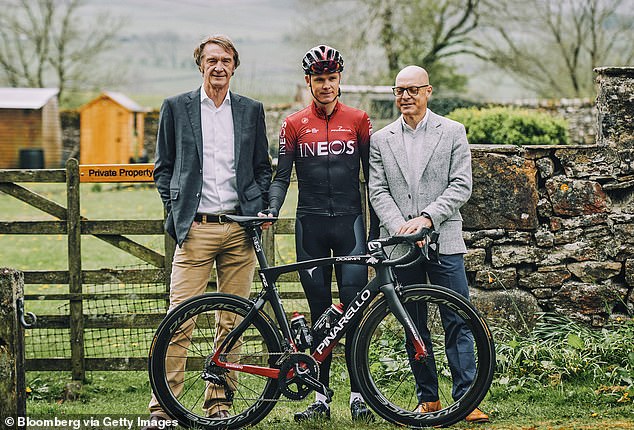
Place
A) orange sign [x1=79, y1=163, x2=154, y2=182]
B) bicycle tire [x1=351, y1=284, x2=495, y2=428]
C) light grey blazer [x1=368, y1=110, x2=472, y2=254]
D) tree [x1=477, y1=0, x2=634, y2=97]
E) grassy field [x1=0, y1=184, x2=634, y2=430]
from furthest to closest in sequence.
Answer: tree [x1=477, y1=0, x2=634, y2=97], orange sign [x1=79, y1=163, x2=154, y2=182], grassy field [x1=0, y1=184, x2=634, y2=430], light grey blazer [x1=368, y1=110, x2=472, y2=254], bicycle tire [x1=351, y1=284, x2=495, y2=428]

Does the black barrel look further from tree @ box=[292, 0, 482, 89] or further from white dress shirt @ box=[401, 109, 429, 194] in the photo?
white dress shirt @ box=[401, 109, 429, 194]

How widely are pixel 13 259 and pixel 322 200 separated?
871 cm

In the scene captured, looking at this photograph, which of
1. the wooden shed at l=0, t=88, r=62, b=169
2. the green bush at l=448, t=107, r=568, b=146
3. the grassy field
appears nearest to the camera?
the grassy field

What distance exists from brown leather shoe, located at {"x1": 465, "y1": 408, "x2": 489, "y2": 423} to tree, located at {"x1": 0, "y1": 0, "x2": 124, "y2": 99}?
3055 cm

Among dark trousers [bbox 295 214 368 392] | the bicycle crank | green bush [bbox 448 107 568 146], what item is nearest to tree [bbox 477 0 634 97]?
green bush [bbox 448 107 568 146]

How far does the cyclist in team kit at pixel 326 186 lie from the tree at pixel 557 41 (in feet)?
81.0

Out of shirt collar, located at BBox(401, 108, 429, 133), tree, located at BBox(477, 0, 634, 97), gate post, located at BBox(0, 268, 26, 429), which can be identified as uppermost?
tree, located at BBox(477, 0, 634, 97)

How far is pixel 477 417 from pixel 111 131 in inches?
970

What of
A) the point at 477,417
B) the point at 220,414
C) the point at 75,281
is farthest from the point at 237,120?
the point at 75,281

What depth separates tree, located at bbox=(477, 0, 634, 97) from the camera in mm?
28891

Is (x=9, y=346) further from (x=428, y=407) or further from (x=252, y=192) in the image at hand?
(x=428, y=407)

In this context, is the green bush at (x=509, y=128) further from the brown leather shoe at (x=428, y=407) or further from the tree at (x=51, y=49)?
the tree at (x=51, y=49)

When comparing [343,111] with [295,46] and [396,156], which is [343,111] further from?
[295,46]

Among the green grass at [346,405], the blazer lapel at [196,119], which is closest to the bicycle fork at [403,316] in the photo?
the green grass at [346,405]
